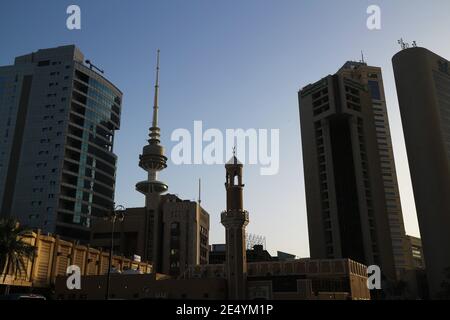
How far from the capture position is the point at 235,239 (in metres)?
72.3

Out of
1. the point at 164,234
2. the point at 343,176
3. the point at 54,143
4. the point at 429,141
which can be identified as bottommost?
the point at 164,234

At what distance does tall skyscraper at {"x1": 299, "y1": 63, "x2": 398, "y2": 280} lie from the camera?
12988 centimetres

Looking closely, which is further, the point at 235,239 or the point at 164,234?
the point at 164,234

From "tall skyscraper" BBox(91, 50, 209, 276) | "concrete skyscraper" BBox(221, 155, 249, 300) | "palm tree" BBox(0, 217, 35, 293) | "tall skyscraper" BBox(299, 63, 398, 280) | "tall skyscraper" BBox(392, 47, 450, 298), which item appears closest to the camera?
"palm tree" BBox(0, 217, 35, 293)

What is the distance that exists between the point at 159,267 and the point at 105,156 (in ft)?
184

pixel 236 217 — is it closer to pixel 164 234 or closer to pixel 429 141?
pixel 164 234

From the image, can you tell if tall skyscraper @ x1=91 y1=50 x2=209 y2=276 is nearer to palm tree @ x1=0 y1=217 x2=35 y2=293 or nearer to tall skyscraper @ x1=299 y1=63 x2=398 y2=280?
tall skyscraper @ x1=299 y1=63 x2=398 y2=280

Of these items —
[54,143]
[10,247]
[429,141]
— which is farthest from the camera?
[54,143]

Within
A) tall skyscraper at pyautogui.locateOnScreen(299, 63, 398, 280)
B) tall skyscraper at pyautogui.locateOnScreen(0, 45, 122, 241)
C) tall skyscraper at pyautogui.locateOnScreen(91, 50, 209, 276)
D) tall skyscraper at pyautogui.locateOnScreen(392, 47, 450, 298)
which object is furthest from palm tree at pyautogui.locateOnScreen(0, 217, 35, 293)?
tall skyscraper at pyautogui.locateOnScreen(392, 47, 450, 298)

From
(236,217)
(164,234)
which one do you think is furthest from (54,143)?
(236,217)

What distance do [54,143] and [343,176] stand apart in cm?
9279

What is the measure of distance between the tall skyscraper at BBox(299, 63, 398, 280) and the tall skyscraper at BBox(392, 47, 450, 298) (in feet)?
35.8

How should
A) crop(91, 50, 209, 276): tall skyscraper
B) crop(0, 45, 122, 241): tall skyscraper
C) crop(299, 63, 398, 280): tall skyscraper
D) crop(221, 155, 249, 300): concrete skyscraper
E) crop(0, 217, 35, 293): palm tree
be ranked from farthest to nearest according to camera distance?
crop(0, 45, 122, 241): tall skyscraper
crop(299, 63, 398, 280): tall skyscraper
crop(91, 50, 209, 276): tall skyscraper
crop(221, 155, 249, 300): concrete skyscraper
crop(0, 217, 35, 293): palm tree

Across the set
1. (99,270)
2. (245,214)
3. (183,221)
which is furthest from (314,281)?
(183,221)
